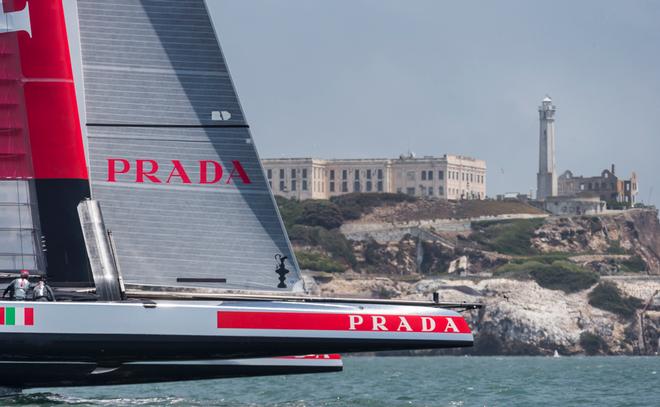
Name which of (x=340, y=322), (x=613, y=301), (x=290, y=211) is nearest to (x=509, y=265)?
(x=613, y=301)

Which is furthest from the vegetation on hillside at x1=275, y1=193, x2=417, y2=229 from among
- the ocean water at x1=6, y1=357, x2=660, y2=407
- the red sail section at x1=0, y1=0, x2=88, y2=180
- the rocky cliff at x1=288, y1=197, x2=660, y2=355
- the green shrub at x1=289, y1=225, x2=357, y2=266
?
the red sail section at x1=0, y1=0, x2=88, y2=180

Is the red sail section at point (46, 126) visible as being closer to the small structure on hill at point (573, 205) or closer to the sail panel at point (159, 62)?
the sail panel at point (159, 62)

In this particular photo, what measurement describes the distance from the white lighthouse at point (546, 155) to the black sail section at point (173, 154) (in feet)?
367

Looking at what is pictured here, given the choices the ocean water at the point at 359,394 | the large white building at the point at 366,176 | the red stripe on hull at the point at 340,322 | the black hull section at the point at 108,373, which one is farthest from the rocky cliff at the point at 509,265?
the red stripe on hull at the point at 340,322

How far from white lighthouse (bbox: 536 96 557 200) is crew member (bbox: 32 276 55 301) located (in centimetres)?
11266

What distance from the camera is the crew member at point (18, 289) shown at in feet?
60.9

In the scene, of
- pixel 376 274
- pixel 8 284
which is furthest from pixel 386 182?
pixel 8 284

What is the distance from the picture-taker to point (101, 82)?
1888cm

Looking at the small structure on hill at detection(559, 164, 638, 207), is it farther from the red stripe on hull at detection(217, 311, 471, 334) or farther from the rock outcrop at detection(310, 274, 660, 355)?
the red stripe on hull at detection(217, 311, 471, 334)

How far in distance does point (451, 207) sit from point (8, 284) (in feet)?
327

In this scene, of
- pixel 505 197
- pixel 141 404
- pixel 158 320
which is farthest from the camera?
pixel 505 197

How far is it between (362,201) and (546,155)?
73.1 feet

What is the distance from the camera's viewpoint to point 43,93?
19328 mm

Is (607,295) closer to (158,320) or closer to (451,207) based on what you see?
(451,207)
